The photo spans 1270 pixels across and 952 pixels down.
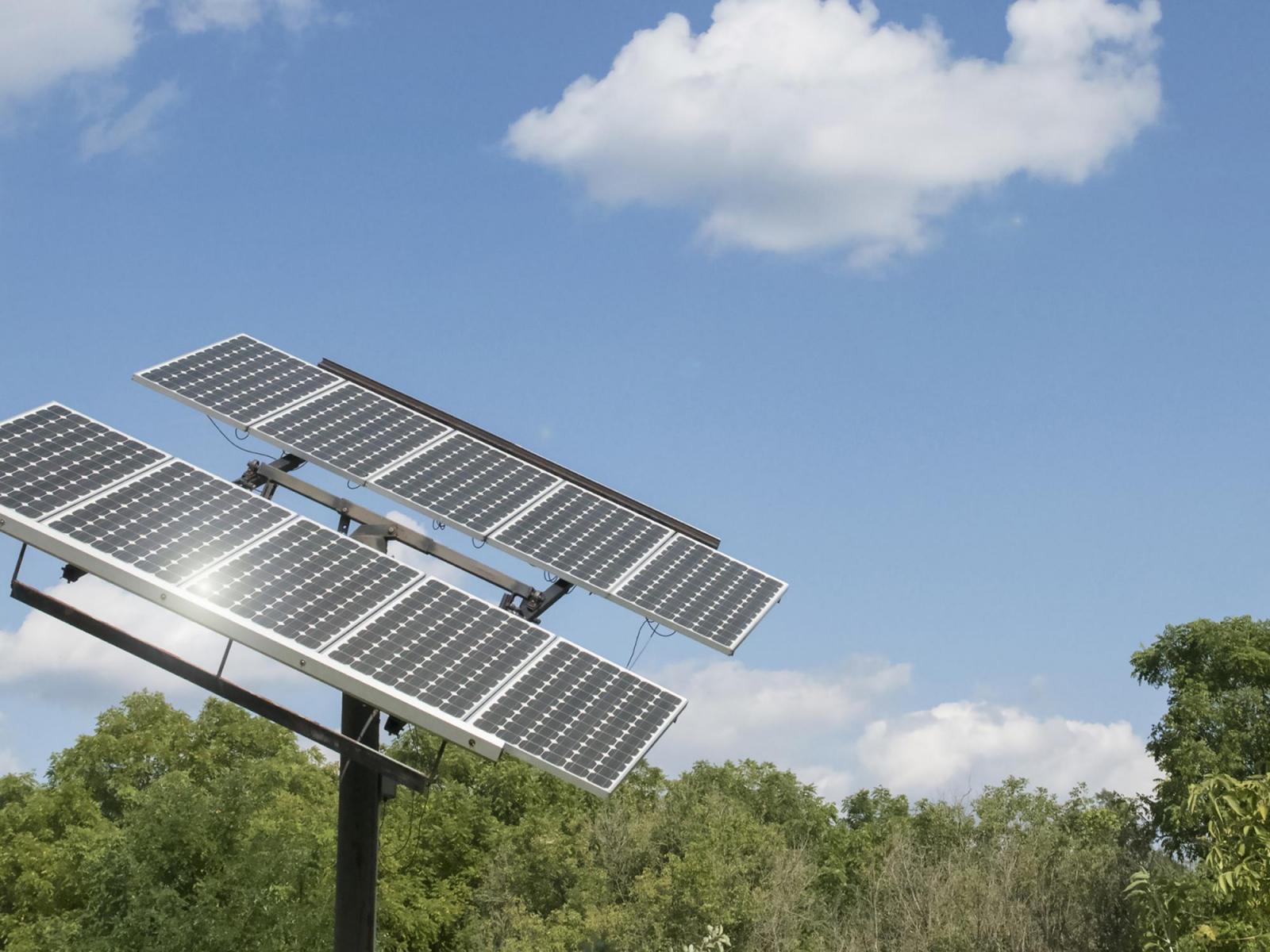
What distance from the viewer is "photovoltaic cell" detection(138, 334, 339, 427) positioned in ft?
49.4

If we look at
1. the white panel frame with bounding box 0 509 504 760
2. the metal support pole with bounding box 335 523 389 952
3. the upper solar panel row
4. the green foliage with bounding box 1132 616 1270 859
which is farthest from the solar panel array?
the green foliage with bounding box 1132 616 1270 859

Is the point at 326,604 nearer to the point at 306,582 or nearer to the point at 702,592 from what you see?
the point at 306,582

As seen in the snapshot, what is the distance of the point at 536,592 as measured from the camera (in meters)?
13.5

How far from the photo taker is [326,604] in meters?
11.5

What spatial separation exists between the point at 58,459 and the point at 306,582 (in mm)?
2955

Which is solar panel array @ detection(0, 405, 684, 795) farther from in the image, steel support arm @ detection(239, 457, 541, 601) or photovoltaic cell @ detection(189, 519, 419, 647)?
steel support arm @ detection(239, 457, 541, 601)

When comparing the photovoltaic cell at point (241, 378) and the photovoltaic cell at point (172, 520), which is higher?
the photovoltaic cell at point (241, 378)

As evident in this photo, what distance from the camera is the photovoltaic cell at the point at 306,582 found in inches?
432

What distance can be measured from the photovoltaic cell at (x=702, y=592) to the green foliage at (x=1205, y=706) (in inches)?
805

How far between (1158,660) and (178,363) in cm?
2895

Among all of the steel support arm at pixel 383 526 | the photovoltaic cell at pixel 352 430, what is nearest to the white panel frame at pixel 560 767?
the steel support arm at pixel 383 526

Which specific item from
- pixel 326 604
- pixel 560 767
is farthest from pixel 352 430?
pixel 560 767

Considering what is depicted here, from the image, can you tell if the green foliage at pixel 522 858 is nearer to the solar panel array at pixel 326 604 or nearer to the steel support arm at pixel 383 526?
the steel support arm at pixel 383 526

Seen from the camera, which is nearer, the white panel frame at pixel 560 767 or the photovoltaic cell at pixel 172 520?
the white panel frame at pixel 560 767
